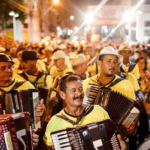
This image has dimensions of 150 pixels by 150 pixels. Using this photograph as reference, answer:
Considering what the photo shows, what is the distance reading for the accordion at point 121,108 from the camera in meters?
4.04

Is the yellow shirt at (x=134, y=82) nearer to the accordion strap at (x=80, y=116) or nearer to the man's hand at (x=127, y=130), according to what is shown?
the man's hand at (x=127, y=130)

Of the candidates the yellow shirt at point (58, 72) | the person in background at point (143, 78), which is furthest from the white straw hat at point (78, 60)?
the person in background at point (143, 78)

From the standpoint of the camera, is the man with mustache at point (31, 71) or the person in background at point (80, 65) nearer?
the man with mustache at point (31, 71)

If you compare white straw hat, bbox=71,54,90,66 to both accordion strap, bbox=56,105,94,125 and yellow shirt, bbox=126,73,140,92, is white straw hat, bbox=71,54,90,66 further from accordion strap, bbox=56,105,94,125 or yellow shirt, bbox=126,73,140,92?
accordion strap, bbox=56,105,94,125

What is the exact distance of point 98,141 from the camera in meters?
3.22

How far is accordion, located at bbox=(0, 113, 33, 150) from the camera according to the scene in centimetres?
315

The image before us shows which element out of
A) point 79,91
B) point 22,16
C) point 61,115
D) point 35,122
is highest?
point 22,16

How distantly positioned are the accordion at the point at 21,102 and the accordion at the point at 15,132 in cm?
87

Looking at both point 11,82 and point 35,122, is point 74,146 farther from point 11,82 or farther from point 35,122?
point 11,82

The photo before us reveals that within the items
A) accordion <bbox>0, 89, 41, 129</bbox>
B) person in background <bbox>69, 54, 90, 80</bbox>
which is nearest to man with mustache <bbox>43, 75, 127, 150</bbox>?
accordion <bbox>0, 89, 41, 129</bbox>

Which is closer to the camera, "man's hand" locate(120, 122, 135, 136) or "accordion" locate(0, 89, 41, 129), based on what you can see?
"man's hand" locate(120, 122, 135, 136)

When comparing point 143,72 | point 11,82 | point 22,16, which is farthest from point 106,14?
point 11,82

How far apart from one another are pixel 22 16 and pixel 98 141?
30.5 metres

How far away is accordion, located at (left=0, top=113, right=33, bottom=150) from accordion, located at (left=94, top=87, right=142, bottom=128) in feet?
4.00
